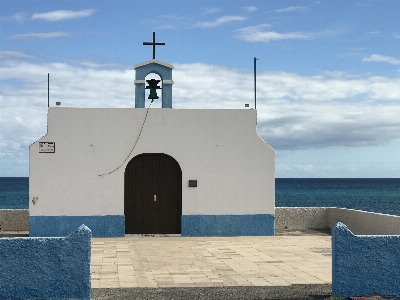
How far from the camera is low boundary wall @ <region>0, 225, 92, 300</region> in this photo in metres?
9.92

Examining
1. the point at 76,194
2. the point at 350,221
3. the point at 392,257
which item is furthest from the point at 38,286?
the point at 350,221

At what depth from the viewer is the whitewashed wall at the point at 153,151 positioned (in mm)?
18641

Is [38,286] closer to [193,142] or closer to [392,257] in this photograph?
[392,257]

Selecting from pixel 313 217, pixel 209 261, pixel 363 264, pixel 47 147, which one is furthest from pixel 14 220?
pixel 363 264

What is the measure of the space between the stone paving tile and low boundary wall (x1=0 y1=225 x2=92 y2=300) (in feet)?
4.60

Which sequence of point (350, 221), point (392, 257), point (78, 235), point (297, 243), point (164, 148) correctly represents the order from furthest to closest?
point (350, 221)
point (164, 148)
point (297, 243)
point (392, 257)
point (78, 235)

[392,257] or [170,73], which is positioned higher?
[170,73]

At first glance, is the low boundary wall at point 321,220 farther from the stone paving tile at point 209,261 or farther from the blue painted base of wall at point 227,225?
the blue painted base of wall at point 227,225

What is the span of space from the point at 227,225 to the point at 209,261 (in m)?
4.93

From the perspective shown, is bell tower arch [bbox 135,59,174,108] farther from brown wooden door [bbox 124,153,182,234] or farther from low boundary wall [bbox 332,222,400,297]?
low boundary wall [bbox 332,222,400,297]

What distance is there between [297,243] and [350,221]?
3287mm

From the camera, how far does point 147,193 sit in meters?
19.1

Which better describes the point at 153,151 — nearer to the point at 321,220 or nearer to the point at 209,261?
the point at 209,261

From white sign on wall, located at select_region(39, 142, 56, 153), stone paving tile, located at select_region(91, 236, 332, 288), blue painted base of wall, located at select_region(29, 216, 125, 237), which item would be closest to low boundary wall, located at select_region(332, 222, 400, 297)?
stone paving tile, located at select_region(91, 236, 332, 288)
